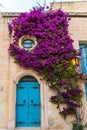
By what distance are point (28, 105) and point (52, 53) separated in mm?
2771

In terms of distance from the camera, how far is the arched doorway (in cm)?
1089

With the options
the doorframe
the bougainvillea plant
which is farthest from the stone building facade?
the bougainvillea plant

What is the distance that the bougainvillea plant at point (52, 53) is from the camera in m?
11.0

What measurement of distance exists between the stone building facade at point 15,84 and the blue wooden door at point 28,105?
0.31 m

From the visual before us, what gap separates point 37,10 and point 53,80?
4027mm

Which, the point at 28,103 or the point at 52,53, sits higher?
the point at 52,53

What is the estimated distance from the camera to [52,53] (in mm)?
11516

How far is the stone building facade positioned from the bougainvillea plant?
273mm

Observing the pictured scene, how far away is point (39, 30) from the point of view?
1195cm

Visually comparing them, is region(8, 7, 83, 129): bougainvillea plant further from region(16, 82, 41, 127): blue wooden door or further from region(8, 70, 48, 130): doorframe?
region(16, 82, 41, 127): blue wooden door

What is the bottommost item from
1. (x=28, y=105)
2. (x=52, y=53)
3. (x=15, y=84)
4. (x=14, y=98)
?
(x=28, y=105)

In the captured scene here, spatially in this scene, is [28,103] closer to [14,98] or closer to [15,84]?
[14,98]

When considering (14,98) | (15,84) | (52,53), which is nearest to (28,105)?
(14,98)

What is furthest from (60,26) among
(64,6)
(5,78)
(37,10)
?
(5,78)
